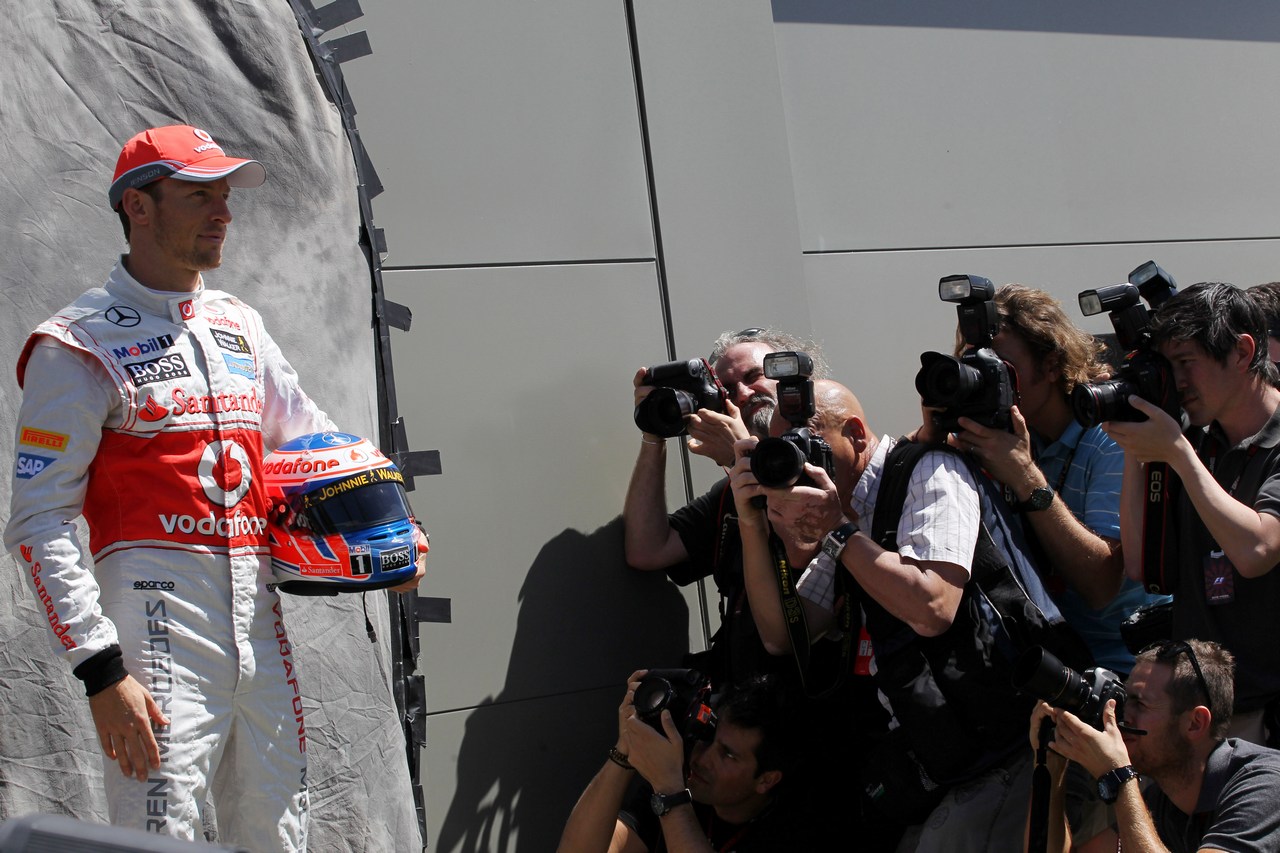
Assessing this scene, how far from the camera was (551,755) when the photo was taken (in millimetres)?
4059

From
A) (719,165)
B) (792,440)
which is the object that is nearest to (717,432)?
(792,440)

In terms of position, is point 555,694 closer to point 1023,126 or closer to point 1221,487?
point 1221,487

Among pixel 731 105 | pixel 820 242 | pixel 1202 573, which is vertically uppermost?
pixel 731 105

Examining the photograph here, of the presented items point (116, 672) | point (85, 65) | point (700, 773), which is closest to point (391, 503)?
point (116, 672)

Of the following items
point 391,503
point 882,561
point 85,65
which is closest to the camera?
point 391,503

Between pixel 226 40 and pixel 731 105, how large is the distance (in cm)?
187

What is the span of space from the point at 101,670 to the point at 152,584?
198mm

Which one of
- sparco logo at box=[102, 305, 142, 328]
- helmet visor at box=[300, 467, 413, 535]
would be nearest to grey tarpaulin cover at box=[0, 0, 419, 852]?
sparco logo at box=[102, 305, 142, 328]

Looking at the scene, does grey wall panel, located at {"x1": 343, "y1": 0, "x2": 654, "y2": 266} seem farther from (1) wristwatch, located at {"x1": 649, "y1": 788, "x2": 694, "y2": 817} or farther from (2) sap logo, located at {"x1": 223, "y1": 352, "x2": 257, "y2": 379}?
(1) wristwatch, located at {"x1": 649, "y1": 788, "x2": 694, "y2": 817}

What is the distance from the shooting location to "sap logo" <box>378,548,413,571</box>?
2.39 meters

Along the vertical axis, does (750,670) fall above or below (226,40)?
below

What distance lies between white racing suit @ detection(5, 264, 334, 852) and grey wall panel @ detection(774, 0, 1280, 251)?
285 centimetres

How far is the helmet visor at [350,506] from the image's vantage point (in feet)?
7.87

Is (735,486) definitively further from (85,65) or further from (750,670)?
(85,65)
